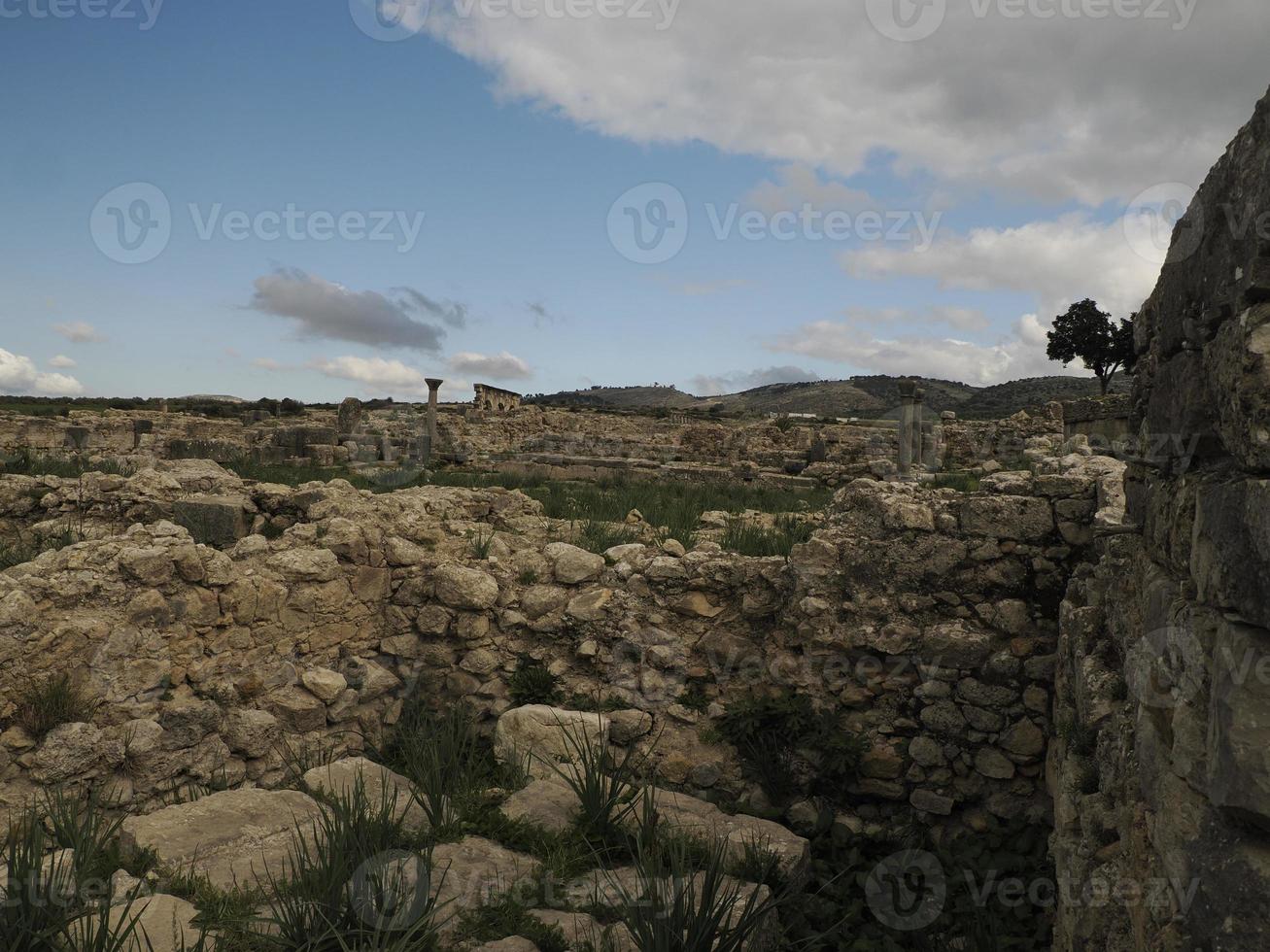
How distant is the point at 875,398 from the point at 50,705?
7221 cm

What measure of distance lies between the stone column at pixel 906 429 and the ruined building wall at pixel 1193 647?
13.9 m

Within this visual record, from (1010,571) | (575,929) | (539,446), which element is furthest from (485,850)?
(539,446)

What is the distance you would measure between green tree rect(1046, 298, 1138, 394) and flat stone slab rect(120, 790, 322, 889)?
42831 mm

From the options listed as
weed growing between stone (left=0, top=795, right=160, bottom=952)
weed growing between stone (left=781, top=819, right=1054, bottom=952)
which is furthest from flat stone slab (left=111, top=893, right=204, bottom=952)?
weed growing between stone (left=781, top=819, right=1054, bottom=952)

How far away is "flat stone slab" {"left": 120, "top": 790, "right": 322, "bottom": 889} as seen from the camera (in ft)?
11.5

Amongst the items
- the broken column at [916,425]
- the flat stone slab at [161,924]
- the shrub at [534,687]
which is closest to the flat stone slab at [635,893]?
the flat stone slab at [161,924]

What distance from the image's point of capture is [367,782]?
179 inches

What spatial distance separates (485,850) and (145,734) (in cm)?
252

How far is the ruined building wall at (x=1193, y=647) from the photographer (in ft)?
5.28

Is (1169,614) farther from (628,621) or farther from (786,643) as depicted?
(628,621)

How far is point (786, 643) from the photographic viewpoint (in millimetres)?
5570

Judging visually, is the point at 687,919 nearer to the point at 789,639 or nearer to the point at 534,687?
the point at 789,639

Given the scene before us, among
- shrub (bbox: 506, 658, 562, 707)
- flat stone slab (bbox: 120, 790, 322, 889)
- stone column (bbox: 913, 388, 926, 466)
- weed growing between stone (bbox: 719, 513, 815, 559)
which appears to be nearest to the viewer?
flat stone slab (bbox: 120, 790, 322, 889)

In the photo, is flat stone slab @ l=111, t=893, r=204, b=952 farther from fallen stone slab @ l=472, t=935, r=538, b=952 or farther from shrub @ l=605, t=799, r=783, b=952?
shrub @ l=605, t=799, r=783, b=952
